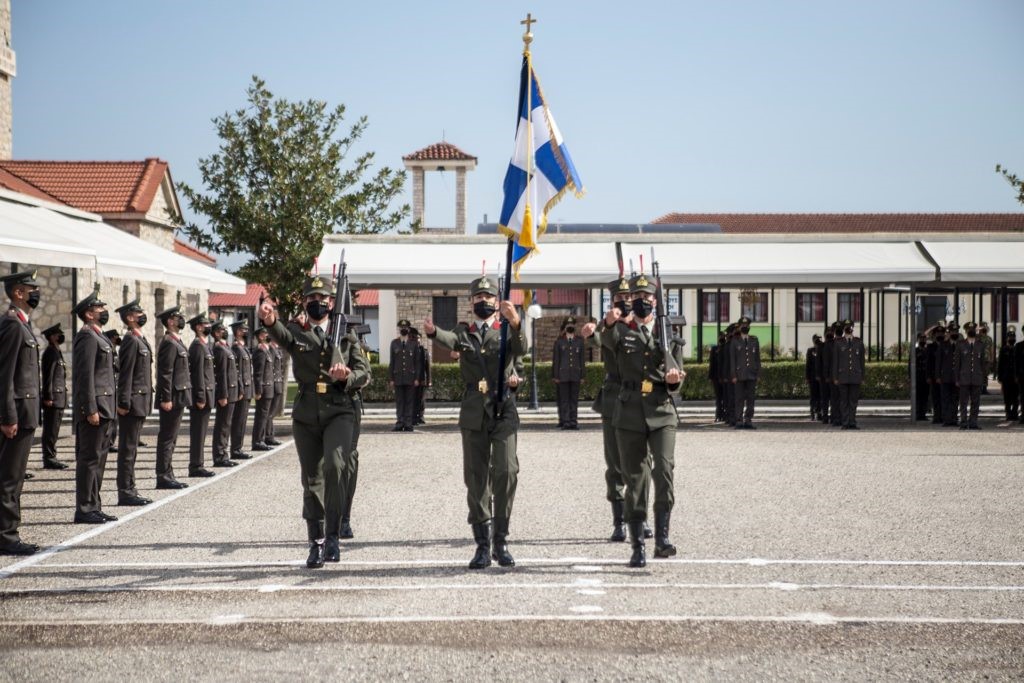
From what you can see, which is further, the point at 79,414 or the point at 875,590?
the point at 79,414

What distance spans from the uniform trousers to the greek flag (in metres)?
4.13

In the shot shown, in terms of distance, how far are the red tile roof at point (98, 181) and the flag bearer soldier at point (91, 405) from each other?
22.7m

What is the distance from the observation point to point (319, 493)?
810cm

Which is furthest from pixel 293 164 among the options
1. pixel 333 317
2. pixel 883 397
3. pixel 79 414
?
pixel 333 317

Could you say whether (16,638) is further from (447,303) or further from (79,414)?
(447,303)

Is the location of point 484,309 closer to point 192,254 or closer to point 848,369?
point 848,369

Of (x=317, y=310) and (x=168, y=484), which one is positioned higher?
(x=317, y=310)

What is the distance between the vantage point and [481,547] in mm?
7922

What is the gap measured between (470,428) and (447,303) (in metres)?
31.4

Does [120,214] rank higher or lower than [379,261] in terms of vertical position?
higher

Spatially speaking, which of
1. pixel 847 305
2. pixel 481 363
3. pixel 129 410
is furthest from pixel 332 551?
pixel 847 305

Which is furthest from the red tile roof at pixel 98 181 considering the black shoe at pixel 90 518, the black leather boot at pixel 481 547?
the black leather boot at pixel 481 547

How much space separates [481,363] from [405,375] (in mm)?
12888

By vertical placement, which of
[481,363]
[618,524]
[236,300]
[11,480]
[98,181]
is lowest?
[618,524]
